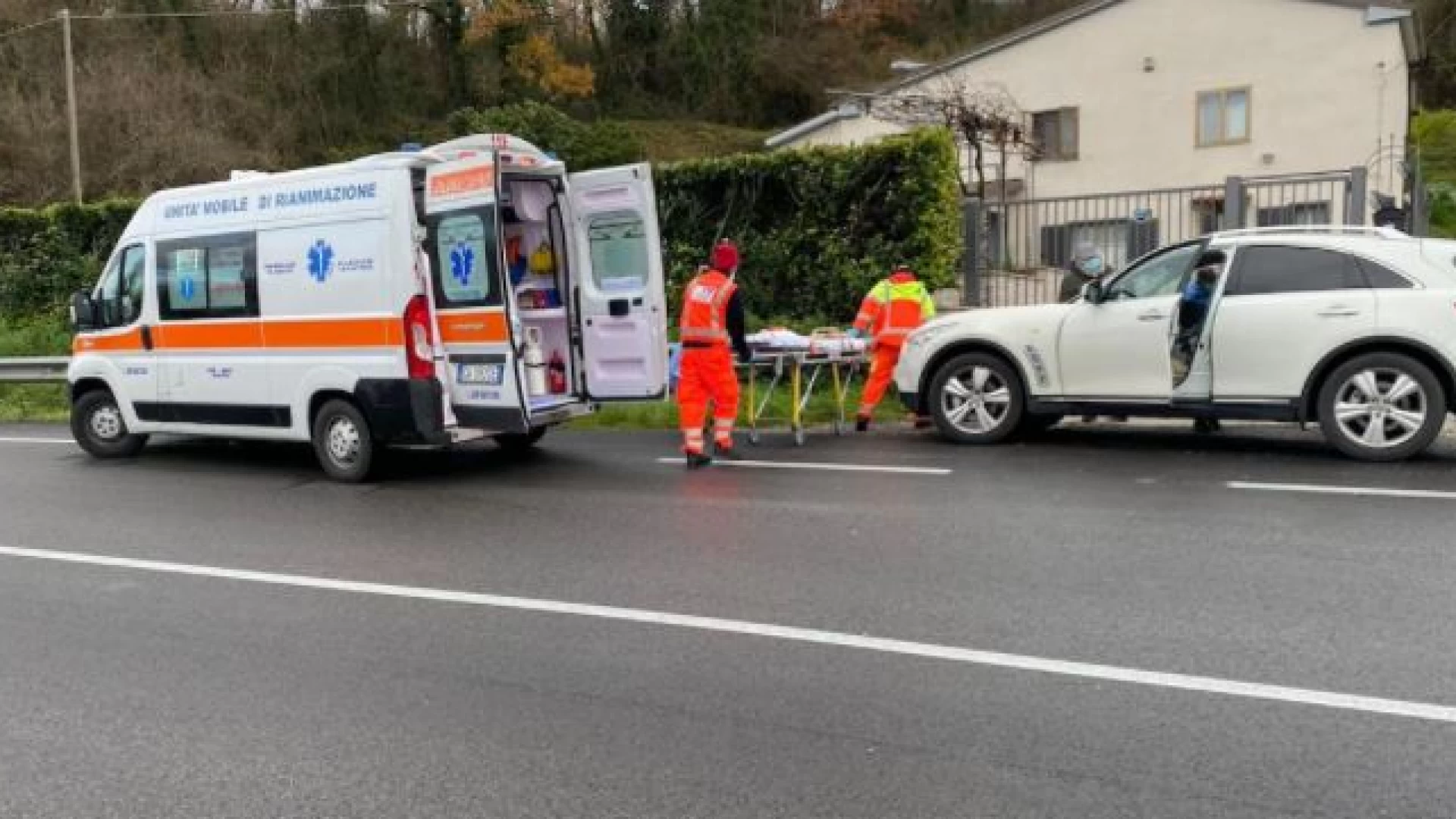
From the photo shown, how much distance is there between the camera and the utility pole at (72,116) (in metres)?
26.9

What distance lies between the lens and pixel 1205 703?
422 cm

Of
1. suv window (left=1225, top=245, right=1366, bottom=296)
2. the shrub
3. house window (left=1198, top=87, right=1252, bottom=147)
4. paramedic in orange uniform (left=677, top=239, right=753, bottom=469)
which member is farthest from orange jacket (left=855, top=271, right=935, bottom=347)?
the shrub

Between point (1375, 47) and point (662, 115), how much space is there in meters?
25.5

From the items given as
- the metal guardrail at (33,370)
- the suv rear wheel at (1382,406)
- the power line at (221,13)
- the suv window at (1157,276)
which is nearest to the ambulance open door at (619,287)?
the suv window at (1157,276)

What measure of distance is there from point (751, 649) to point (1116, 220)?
10.8m

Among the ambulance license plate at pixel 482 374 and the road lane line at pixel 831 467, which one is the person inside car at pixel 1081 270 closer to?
the road lane line at pixel 831 467

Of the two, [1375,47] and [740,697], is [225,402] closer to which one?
[740,697]

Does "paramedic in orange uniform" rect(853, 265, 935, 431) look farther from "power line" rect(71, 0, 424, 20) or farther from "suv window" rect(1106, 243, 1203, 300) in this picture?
"power line" rect(71, 0, 424, 20)

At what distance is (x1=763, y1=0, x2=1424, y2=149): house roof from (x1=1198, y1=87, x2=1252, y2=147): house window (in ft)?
7.61

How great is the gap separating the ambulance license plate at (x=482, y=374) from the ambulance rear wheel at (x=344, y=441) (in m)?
0.87

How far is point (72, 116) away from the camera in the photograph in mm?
27078

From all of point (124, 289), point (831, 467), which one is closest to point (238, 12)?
point (124, 289)

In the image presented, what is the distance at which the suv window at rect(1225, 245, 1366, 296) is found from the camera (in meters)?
8.66

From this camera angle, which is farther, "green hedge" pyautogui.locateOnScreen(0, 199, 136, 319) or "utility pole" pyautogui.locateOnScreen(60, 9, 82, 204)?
"utility pole" pyautogui.locateOnScreen(60, 9, 82, 204)
